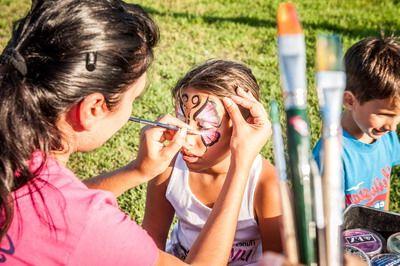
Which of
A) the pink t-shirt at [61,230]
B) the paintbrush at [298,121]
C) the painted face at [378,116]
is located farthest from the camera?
the painted face at [378,116]

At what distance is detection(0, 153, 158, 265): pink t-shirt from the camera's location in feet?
3.21

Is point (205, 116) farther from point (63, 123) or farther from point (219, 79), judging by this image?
point (63, 123)

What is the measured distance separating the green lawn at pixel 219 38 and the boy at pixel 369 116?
0.57 metres

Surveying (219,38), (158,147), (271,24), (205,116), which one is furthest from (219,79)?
(271,24)

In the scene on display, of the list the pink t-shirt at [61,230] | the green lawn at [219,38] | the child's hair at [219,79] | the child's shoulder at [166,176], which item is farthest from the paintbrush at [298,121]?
the green lawn at [219,38]

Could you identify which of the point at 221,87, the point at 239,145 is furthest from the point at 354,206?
the point at 221,87

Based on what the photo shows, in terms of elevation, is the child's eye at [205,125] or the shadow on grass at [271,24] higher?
the shadow on grass at [271,24]

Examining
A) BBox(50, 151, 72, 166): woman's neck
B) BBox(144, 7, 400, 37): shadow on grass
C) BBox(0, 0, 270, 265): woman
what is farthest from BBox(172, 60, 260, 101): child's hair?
BBox(144, 7, 400, 37): shadow on grass

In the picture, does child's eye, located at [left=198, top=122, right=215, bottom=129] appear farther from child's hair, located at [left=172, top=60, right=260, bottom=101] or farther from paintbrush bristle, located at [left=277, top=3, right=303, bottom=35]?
paintbrush bristle, located at [left=277, top=3, right=303, bottom=35]

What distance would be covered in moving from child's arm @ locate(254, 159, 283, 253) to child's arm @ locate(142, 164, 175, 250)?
1.12ft

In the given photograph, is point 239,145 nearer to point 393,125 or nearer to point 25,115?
point 25,115

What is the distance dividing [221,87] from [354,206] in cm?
52

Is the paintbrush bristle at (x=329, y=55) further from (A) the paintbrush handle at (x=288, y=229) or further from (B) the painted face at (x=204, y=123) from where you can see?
(B) the painted face at (x=204, y=123)

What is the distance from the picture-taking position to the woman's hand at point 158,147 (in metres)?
1.30
